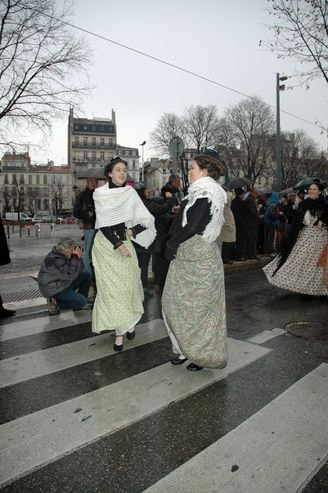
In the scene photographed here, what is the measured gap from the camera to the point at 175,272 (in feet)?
11.6

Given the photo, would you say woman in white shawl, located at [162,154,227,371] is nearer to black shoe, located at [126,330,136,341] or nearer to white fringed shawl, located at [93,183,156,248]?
white fringed shawl, located at [93,183,156,248]

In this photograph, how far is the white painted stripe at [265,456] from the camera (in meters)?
2.13

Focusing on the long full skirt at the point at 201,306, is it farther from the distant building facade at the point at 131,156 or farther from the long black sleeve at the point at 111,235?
the distant building facade at the point at 131,156

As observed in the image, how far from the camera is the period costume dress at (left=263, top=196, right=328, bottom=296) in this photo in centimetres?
630

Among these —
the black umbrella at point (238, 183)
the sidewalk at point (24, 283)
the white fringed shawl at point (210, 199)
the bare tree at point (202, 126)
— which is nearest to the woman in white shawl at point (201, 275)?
the white fringed shawl at point (210, 199)

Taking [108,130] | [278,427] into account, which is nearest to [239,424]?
[278,427]

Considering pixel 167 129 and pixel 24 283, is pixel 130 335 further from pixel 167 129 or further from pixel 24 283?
pixel 167 129

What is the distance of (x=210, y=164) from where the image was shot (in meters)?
3.46

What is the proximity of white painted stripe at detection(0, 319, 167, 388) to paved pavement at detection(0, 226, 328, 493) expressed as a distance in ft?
0.04

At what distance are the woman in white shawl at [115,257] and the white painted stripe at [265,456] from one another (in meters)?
1.77

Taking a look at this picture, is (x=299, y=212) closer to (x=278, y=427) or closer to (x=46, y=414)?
(x=278, y=427)

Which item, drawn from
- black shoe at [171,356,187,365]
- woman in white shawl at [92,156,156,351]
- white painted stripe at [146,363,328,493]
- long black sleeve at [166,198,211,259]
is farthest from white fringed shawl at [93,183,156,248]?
white painted stripe at [146,363,328,493]

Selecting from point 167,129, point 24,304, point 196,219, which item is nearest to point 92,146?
point 167,129

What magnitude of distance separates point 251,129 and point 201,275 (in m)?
43.4
